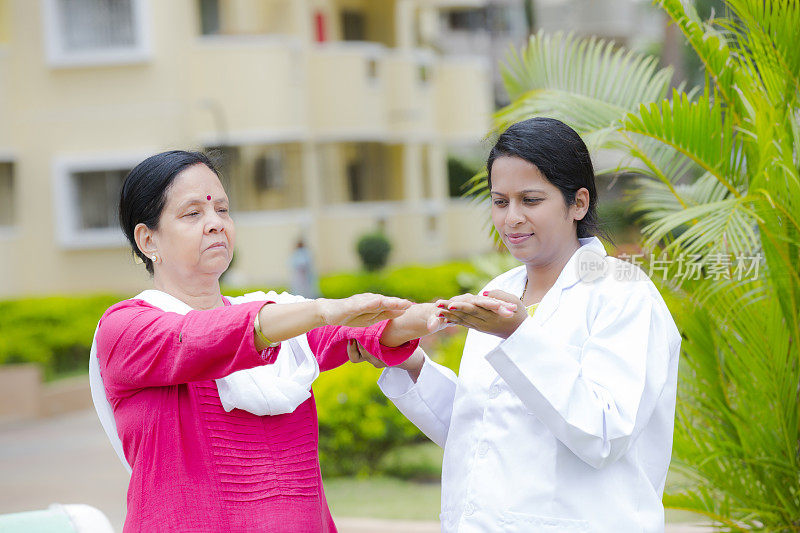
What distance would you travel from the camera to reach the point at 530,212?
98.5 inches

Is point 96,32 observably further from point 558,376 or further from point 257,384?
point 558,376

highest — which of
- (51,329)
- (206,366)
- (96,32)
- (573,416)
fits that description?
(96,32)

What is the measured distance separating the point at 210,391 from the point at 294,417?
0.75ft

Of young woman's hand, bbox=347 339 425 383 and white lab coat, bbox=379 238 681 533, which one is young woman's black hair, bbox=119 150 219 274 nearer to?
young woman's hand, bbox=347 339 425 383

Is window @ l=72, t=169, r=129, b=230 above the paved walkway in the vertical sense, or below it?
above

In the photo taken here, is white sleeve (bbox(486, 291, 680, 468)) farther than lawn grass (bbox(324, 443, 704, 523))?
No

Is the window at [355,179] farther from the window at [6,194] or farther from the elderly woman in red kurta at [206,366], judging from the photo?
the elderly woman in red kurta at [206,366]

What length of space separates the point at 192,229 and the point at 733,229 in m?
1.95

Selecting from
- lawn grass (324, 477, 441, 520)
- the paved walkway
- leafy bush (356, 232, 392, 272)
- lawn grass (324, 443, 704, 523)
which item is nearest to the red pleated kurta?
the paved walkway

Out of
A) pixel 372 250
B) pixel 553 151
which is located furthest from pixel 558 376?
pixel 372 250

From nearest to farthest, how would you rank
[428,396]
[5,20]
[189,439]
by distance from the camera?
[189,439], [428,396], [5,20]

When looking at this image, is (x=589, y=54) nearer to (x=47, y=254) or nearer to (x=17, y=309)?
(x=17, y=309)

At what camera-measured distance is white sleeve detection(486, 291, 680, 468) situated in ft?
7.38

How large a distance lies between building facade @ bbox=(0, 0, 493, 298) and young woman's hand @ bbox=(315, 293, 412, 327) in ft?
43.2
